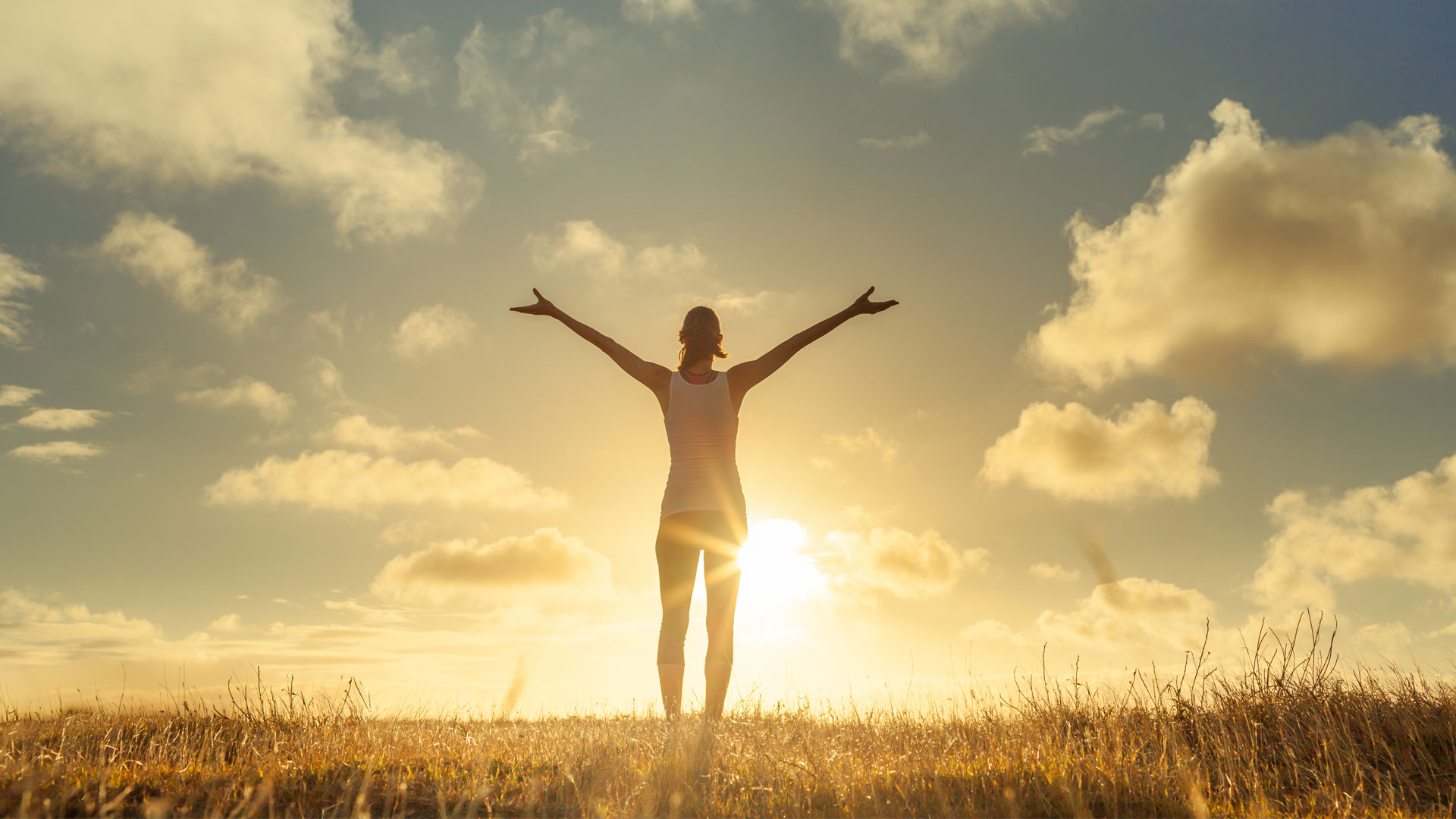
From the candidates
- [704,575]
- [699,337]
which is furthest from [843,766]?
[699,337]

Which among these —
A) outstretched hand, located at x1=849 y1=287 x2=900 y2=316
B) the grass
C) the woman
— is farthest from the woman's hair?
the grass

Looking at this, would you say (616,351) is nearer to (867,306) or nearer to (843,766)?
(867,306)

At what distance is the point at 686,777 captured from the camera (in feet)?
17.7

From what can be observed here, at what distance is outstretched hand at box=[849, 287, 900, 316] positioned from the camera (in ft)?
26.2

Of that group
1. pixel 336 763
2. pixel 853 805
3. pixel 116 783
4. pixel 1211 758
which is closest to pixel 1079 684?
pixel 1211 758

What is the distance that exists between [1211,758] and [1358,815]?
176 cm

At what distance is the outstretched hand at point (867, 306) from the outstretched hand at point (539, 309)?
303cm

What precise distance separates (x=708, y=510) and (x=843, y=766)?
2.59 meters

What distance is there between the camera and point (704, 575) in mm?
7738

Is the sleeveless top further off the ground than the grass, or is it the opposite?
the sleeveless top

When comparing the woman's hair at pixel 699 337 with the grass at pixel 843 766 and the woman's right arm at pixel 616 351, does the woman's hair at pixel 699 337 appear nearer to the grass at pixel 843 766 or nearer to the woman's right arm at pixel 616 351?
the woman's right arm at pixel 616 351

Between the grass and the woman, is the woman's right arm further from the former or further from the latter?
the grass

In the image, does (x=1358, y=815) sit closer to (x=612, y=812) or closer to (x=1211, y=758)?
(x=1211, y=758)

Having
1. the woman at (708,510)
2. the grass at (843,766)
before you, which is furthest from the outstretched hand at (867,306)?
the grass at (843,766)
